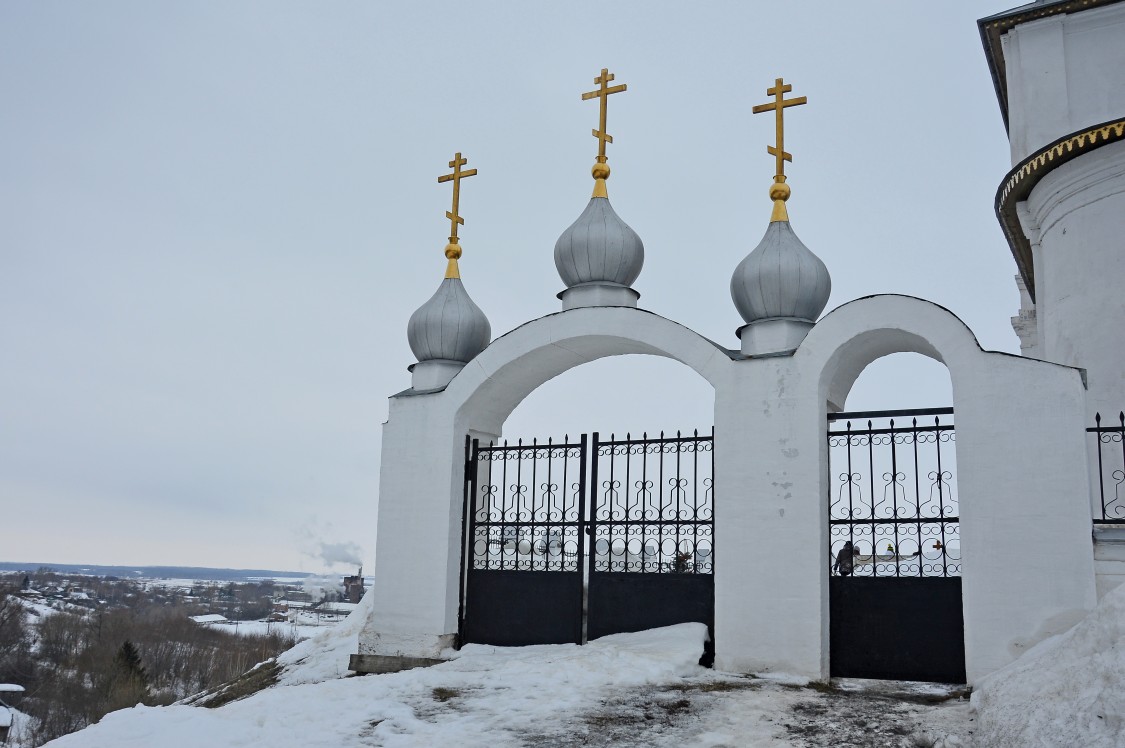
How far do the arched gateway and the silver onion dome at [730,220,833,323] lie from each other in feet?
0.06

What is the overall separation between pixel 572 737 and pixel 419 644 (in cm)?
410

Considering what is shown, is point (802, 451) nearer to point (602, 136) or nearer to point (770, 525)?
point (770, 525)

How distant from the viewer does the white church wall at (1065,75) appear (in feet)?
36.1

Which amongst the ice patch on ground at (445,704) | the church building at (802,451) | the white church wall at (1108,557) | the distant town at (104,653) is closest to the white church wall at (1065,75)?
the church building at (802,451)

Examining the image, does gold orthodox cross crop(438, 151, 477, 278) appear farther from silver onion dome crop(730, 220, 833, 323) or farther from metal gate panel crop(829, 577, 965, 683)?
metal gate panel crop(829, 577, 965, 683)

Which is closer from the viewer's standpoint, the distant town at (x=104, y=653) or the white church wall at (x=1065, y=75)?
the white church wall at (x=1065, y=75)

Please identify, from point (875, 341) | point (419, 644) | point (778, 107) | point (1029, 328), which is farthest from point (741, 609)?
point (1029, 328)

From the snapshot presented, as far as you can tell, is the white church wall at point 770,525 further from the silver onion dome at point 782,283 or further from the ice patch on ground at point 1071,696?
the ice patch on ground at point 1071,696

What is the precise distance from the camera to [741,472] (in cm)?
875

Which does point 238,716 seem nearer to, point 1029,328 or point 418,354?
point 418,354

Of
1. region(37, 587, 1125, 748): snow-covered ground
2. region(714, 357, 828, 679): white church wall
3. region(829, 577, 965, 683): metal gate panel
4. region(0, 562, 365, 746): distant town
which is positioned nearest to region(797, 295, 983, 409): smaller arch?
region(714, 357, 828, 679): white church wall

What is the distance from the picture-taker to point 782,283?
9078 mm

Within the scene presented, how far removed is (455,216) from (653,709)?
21.3ft

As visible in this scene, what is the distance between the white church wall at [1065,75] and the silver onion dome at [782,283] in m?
3.91
